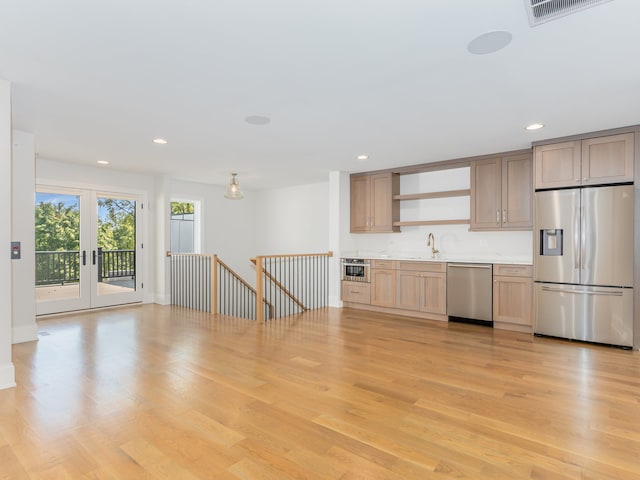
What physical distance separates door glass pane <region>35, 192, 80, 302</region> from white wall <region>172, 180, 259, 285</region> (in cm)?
196

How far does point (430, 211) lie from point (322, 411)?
172 inches

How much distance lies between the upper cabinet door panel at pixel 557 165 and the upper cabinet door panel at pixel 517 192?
0.41 metres

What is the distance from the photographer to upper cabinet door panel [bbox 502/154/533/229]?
15.9ft

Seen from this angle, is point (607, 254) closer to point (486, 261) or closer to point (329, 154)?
point (486, 261)

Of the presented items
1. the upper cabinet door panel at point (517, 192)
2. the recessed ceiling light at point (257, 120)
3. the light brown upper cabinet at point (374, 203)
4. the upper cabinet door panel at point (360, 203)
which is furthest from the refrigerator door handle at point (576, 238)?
the recessed ceiling light at point (257, 120)

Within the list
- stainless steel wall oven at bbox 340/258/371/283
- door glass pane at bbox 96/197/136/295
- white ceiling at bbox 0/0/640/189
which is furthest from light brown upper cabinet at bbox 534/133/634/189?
door glass pane at bbox 96/197/136/295

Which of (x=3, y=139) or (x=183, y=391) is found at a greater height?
(x=3, y=139)

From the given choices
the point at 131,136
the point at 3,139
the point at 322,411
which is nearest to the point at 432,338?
the point at 322,411

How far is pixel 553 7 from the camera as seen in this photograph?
1.90m

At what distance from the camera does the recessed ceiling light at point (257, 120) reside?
3617mm

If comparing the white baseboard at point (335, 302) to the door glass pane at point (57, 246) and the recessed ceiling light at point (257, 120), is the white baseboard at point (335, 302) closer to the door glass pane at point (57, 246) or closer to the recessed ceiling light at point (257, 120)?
the recessed ceiling light at point (257, 120)

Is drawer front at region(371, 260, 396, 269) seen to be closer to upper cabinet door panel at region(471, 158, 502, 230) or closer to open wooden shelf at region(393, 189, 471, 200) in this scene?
open wooden shelf at region(393, 189, 471, 200)

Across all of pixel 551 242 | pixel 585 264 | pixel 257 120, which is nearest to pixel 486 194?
pixel 551 242

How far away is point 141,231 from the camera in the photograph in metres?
6.70
